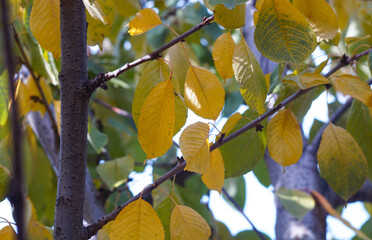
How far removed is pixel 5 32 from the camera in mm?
213

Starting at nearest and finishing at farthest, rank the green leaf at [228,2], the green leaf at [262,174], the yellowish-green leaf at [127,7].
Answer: the green leaf at [228,2]
the yellowish-green leaf at [127,7]
the green leaf at [262,174]

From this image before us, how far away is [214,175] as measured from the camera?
0.56 m

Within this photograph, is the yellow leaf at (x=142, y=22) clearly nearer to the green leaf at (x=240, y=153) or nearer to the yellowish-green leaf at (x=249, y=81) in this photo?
A: the yellowish-green leaf at (x=249, y=81)

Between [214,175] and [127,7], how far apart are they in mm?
674

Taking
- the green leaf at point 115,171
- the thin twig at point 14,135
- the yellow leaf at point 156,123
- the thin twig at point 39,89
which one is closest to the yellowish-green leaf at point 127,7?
the thin twig at point 39,89

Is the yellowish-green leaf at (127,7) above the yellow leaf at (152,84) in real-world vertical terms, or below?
above

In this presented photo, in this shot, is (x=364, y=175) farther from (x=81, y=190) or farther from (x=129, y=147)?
(x=129, y=147)

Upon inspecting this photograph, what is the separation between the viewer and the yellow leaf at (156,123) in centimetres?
52

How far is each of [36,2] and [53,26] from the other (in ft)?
0.12

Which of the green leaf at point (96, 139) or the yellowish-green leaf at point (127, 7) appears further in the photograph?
the yellowish-green leaf at point (127, 7)

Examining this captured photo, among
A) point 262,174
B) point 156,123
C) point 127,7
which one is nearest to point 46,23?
point 156,123

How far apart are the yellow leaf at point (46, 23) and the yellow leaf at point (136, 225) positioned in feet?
0.82

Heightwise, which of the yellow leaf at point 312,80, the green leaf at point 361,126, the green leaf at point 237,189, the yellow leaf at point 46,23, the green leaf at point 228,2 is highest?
the yellow leaf at point 46,23

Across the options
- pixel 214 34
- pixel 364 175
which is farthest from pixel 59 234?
pixel 214 34
